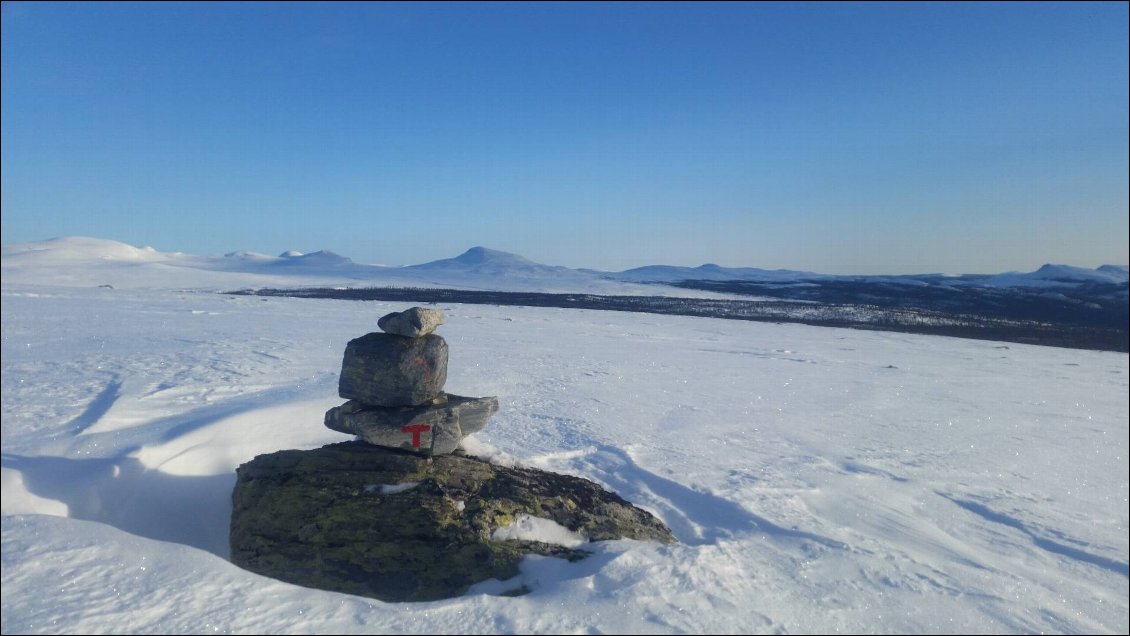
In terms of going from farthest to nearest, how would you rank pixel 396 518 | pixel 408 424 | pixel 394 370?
pixel 394 370 < pixel 408 424 < pixel 396 518

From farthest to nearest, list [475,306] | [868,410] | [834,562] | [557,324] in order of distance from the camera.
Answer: [475,306]
[557,324]
[868,410]
[834,562]

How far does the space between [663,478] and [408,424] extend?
A: 3.98 meters

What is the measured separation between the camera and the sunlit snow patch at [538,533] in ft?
21.4

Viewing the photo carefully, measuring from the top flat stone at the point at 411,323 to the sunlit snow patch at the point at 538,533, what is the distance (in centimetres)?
246

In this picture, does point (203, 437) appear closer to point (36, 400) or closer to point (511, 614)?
point (36, 400)

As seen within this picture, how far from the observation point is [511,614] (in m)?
5.06

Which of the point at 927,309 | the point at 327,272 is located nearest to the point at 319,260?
the point at 327,272

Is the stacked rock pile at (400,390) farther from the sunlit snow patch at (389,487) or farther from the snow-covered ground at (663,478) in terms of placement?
the snow-covered ground at (663,478)

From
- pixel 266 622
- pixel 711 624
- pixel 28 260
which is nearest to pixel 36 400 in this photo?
pixel 266 622

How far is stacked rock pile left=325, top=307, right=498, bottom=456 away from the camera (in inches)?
293

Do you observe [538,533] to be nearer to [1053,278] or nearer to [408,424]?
[408,424]

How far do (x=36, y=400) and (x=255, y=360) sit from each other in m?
5.12

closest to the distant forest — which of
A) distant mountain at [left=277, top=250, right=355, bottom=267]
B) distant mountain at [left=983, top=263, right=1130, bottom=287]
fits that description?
distant mountain at [left=983, top=263, right=1130, bottom=287]

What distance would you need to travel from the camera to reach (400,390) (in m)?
7.56
